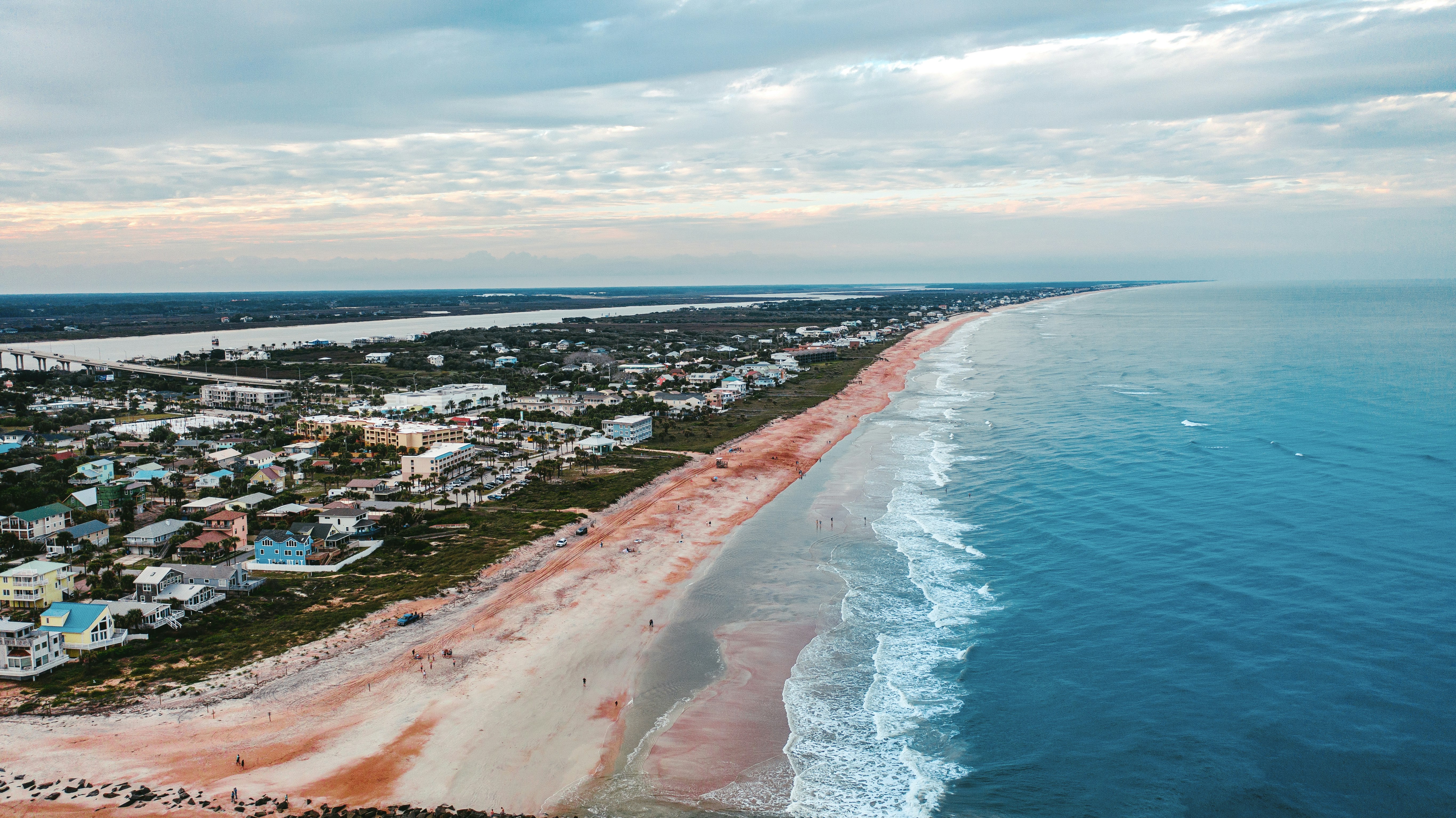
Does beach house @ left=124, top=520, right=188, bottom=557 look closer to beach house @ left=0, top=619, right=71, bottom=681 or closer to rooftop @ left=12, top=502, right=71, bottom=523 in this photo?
rooftop @ left=12, top=502, right=71, bottom=523

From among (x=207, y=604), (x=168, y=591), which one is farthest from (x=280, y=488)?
(x=168, y=591)

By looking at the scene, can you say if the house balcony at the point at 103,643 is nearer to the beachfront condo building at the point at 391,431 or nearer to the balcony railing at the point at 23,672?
the balcony railing at the point at 23,672

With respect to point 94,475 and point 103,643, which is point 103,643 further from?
point 94,475

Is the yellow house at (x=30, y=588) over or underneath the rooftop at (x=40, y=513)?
underneath

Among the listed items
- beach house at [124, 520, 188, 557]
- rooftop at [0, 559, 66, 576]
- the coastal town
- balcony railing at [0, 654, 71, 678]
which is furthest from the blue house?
balcony railing at [0, 654, 71, 678]

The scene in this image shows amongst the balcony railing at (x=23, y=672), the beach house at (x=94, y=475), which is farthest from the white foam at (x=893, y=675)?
the beach house at (x=94, y=475)

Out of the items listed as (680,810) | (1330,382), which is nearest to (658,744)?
(680,810)
